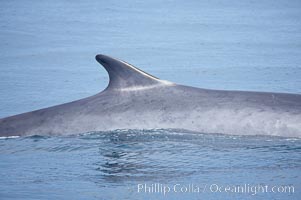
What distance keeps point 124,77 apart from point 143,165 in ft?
4.12

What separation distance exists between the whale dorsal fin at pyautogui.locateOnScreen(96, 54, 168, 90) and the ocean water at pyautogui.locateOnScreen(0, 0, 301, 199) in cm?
57

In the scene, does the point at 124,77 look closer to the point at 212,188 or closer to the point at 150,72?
the point at 212,188

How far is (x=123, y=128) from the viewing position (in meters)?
8.38

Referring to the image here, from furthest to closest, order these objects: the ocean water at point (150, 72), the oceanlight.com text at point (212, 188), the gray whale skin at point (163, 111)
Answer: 1. the gray whale skin at point (163, 111)
2. the ocean water at point (150, 72)
3. the oceanlight.com text at point (212, 188)

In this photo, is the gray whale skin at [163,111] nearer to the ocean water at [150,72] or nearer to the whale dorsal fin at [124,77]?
the whale dorsal fin at [124,77]

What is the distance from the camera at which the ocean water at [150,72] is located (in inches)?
286

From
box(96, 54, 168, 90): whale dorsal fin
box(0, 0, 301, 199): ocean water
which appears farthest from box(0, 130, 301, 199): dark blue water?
box(96, 54, 168, 90): whale dorsal fin

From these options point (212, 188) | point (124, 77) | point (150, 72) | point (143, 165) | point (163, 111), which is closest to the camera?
point (212, 188)

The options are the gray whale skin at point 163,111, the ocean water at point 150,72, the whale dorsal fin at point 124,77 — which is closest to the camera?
the ocean water at point 150,72

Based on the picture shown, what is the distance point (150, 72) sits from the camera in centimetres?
1411

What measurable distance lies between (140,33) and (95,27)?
5.42ft

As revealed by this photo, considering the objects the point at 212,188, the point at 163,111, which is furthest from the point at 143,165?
the point at 212,188

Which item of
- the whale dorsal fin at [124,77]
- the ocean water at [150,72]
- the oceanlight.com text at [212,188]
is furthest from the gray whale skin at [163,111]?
the oceanlight.com text at [212,188]

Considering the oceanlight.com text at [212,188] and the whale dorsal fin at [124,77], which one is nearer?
the oceanlight.com text at [212,188]
